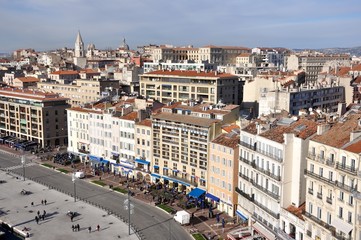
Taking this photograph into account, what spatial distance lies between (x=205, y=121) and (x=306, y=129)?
27.0 metres

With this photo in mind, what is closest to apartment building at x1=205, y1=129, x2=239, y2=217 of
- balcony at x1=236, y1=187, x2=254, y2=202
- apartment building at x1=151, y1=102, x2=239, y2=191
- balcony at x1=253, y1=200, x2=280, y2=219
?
apartment building at x1=151, y1=102, x2=239, y2=191

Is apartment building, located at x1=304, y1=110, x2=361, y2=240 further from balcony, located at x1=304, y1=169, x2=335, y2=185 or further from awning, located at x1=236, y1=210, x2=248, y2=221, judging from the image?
awning, located at x1=236, y1=210, x2=248, y2=221

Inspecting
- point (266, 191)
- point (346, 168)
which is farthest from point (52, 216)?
point (346, 168)

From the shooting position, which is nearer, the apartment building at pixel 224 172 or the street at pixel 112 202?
the street at pixel 112 202

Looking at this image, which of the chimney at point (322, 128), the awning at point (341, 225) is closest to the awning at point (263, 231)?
the awning at point (341, 225)

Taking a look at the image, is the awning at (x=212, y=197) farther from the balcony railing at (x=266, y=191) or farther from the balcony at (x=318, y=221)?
the balcony at (x=318, y=221)

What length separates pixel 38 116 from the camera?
132 m

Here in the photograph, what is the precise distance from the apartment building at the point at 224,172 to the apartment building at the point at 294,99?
2993 centimetres

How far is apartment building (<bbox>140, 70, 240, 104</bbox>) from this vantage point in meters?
141

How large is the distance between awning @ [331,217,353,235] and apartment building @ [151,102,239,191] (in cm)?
3422

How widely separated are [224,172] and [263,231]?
16350 mm

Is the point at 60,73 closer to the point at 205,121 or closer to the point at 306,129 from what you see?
the point at 205,121

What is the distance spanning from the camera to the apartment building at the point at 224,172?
77.1 meters

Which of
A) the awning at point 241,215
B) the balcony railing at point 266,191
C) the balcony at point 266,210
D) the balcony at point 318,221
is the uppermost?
the balcony railing at point 266,191
